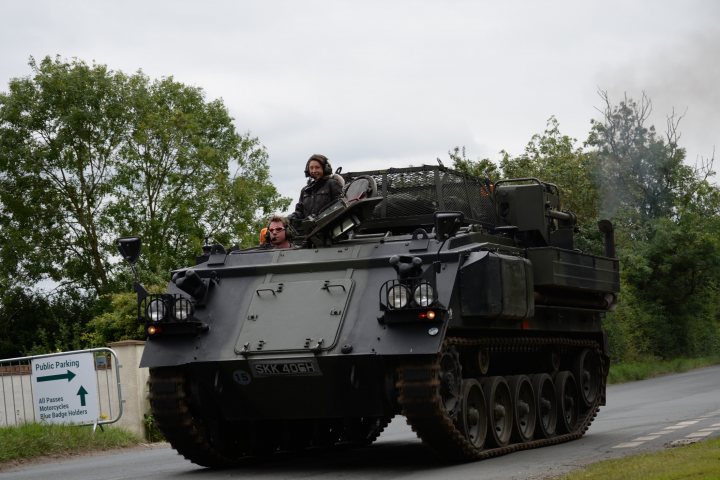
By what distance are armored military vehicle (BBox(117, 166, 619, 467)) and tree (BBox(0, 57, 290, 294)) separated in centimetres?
2527

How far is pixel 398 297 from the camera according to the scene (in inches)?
460

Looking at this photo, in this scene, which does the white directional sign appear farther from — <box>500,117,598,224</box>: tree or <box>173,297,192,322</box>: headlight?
<box>500,117,598,224</box>: tree

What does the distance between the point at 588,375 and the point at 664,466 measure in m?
6.25

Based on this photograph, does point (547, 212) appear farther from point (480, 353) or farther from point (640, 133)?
point (640, 133)

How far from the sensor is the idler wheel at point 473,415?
12.4 metres

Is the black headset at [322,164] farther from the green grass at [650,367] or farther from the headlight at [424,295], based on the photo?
the green grass at [650,367]

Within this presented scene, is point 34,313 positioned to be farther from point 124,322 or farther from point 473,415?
point 473,415

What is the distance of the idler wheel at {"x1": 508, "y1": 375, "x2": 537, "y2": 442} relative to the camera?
45.5 ft

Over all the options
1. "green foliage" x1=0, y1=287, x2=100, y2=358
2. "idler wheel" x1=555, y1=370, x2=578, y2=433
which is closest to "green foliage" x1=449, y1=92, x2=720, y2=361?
"green foliage" x1=0, y1=287, x2=100, y2=358

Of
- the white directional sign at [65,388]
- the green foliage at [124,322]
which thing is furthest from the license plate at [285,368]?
the green foliage at [124,322]

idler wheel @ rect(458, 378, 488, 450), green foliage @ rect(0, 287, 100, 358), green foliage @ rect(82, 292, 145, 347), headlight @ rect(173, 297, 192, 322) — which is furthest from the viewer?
green foliage @ rect(0, 287, 100, 358)

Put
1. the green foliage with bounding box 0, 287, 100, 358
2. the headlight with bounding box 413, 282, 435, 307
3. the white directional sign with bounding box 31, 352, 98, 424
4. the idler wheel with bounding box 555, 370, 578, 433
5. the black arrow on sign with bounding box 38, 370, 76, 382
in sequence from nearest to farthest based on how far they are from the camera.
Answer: the headlight with bounding box 413, 282, 435, 307 → the idler wheel with bounding box 555, 370, 578, 433 → the white directional sign with bounding box 31, 352, 98, 424 → the black arrow on sign with bounding box 38, 370, 76, 382 → the green foliage with bounding box 0, 287, 100, 358

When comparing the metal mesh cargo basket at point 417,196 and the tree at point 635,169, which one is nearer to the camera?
the metal mesh cargo basket at point 417,196

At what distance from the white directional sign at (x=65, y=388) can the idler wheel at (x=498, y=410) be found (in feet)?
20.2
